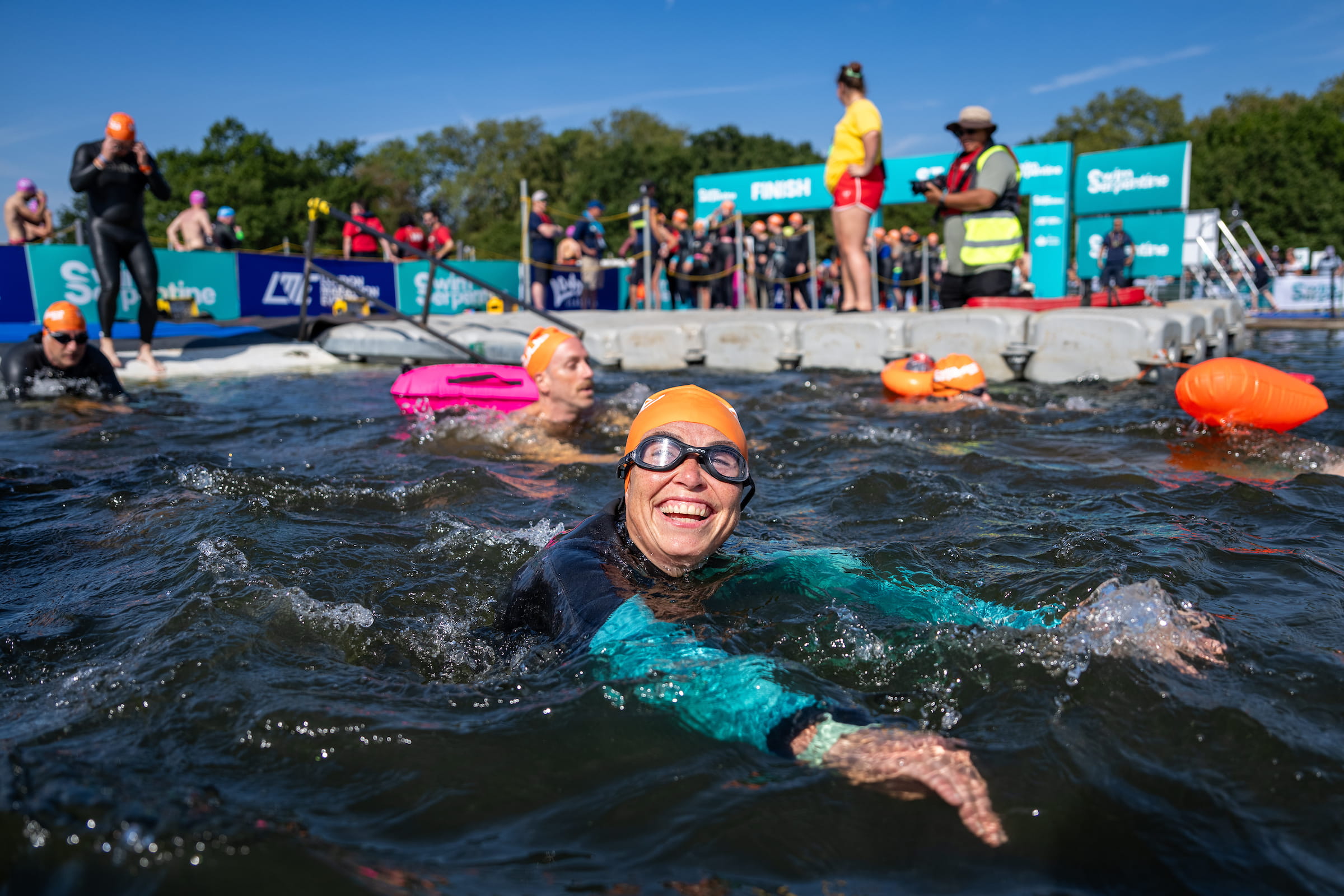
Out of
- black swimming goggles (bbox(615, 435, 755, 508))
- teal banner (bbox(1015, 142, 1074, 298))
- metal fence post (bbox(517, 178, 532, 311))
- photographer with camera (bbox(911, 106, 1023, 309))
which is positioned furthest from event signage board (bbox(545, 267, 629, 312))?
black swimming goggles (bbox(615, 435, 755, 508))

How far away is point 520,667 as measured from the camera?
254 cm

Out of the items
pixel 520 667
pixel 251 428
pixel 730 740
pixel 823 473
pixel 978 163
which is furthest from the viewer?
pixel 978 163

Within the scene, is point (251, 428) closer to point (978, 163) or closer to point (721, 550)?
point (721, 550)

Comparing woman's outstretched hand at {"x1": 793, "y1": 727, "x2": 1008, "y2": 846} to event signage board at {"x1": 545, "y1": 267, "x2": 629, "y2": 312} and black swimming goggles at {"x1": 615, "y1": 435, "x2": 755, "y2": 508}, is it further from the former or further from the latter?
event signage board at {"x1": 545, "y1": 267, "x2": 629, "y2": 312}

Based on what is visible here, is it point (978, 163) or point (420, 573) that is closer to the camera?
point (420, 573)

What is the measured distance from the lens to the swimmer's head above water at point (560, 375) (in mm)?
5848

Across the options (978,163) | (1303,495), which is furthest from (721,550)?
(978,163)

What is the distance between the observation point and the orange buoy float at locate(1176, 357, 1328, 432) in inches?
201

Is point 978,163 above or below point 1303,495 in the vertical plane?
above

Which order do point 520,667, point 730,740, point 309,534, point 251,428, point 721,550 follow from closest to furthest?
point 730,740, point 520,667, point 721,550, point 309,534, point 251,428

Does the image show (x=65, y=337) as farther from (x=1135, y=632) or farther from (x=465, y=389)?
(x=1135, y=632)

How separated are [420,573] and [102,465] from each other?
292cm

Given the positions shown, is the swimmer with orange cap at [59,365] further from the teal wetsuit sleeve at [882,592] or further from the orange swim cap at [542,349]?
the teal wetsuit sleeve at [882,592]

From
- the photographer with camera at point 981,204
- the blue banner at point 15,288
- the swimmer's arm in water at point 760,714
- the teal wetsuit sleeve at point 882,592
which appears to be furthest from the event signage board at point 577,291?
the swimmer's arm in water at point 760,714
